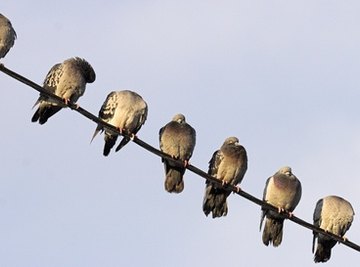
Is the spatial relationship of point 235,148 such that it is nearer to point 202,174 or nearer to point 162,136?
point 162,136

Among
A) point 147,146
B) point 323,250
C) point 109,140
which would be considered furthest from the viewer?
point 323,250

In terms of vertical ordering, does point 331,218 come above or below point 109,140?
above

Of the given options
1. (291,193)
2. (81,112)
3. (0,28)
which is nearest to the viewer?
(81,112)

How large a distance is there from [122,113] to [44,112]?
3.60ft

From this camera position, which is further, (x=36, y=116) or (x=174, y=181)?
(x=174, y=181)

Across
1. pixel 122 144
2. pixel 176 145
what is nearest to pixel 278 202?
pixel 176 145

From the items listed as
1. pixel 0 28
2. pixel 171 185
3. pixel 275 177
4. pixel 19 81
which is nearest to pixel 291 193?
pixel 275 177

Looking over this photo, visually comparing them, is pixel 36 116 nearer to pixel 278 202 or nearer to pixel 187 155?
pixel 187 155

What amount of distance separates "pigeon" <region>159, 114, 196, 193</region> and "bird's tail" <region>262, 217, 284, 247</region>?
137 cm

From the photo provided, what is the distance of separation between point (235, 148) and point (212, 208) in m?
1.06

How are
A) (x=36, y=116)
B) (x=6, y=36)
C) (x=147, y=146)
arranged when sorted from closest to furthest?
(x=147, y=146) → (x=6, y=36) → (x=36, y=116)

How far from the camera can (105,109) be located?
16.6m

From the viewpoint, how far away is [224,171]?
16.5 metres

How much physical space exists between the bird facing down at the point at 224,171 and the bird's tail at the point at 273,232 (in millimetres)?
679
